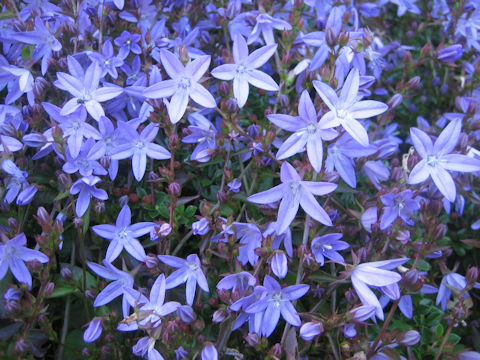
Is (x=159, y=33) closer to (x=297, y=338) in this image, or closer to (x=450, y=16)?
(x=297, y=338)

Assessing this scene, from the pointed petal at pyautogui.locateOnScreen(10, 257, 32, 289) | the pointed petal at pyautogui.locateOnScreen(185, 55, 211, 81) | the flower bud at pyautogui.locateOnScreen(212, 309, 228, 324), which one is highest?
the pointed petal at pyautogui.locateOnScreen(185, 55, 211, 81)

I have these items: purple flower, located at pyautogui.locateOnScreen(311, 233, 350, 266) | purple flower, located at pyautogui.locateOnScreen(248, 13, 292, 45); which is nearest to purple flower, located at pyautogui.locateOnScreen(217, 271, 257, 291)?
purple flower, located at pyautogui.locateOnScreen(311, 233, 350, 266)

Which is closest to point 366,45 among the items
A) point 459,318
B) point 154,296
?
point 459,318

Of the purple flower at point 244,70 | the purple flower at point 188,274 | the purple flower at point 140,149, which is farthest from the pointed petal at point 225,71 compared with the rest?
the purple flower at point 188,274

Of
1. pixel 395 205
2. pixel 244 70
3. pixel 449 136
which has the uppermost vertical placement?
pixel 244 70

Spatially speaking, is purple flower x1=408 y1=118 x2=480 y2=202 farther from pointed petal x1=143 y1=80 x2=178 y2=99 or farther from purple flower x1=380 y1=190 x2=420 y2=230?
pointed petal x1=143 y1=80 x2=178 y2=99

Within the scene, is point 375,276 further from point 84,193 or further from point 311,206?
point 84,193

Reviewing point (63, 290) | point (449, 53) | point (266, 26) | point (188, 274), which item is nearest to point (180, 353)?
point (188, 274)
